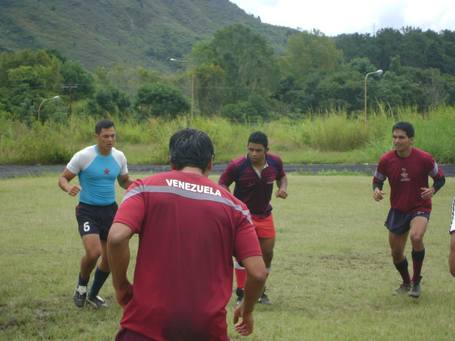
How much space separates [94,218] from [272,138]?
31.5m

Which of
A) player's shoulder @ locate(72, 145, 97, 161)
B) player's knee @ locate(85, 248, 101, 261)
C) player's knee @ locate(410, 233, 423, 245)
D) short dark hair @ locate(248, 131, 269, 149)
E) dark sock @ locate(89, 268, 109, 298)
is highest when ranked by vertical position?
short dark hair @ locate(248, 131, 269, 149)

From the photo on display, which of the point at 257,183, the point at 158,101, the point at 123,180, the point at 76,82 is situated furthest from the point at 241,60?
the point at 257,183

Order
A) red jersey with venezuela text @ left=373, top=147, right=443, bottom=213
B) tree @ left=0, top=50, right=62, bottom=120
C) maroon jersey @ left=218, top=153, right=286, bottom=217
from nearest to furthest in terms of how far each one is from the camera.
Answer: maroon jersey @ left=218, top=153, right=286, bottom=217, red jersey with venezuela text @ left=373, top=147, right=443, bottom=213, tree @ left=0, top=50, right=62, bottom=120

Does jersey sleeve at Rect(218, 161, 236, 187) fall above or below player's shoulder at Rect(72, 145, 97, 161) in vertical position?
below

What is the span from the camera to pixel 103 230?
7648mm

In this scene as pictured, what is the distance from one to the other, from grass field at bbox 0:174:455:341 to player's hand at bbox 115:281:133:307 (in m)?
2.94

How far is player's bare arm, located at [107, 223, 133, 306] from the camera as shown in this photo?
3354mm

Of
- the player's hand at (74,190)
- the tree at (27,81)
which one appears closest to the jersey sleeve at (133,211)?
the player's hand at (74,190)

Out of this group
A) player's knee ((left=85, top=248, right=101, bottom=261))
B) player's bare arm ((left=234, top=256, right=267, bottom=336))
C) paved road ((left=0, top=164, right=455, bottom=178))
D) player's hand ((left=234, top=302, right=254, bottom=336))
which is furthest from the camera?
paved road ((left=0, top=164, right=455, bottom=178))

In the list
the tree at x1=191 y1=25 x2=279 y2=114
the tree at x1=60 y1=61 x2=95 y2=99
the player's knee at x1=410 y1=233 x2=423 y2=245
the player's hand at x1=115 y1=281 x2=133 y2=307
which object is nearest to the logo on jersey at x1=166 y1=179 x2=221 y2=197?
the player's hand at x1=115 y1=281 x2=133 y2=307

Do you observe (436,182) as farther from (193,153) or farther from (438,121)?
(438,121)

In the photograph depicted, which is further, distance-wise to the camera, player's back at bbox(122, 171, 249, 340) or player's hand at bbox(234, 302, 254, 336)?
player's hand at bbox(234, 302, 254, 336)

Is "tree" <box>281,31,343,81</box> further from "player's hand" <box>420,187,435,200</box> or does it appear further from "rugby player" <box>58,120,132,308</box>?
"rugby player" <box>58,120,132,308</box>

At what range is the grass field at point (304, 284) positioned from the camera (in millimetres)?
6609
